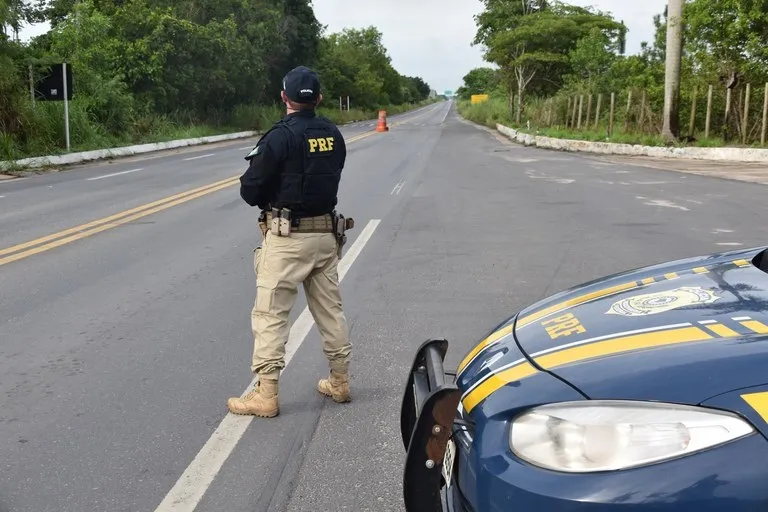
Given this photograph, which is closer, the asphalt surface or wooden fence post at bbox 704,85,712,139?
the asphalt surface

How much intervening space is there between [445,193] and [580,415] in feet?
39.0

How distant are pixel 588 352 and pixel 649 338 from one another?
180 mm

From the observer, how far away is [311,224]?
404 cm

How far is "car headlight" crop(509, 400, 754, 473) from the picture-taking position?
→ 179 centimetres

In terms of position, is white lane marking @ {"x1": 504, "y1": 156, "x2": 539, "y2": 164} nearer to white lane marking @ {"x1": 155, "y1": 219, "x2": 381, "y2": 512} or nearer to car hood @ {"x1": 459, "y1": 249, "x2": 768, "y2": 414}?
white lane marking @ {"x1": 155, "y1": 219, "x2": 381, "y2": 512}

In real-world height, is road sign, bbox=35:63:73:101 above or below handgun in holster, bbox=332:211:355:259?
above

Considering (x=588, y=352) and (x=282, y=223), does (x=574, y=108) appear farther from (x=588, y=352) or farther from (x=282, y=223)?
(x=588, y=352)

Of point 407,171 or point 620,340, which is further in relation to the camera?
point 407,171

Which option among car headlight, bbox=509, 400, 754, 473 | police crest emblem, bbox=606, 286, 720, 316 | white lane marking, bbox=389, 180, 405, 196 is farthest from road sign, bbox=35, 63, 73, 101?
car headlight, bbox=509, 400, 754, 473

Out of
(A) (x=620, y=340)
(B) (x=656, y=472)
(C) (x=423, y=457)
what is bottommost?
(C) (x=423, y=457)

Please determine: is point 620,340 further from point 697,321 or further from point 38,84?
point 38,84

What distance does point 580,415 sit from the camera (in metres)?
1.93

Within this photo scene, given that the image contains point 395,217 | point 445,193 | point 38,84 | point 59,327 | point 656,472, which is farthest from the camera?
point 38,84

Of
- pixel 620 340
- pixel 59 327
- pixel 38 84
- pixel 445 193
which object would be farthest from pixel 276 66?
pixel 620 340
